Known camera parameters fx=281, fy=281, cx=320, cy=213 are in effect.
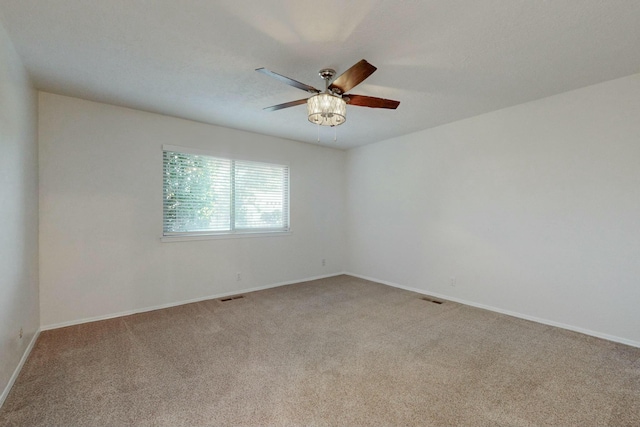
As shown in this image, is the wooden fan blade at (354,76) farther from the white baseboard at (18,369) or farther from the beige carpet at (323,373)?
the white baseboard at (18,369)

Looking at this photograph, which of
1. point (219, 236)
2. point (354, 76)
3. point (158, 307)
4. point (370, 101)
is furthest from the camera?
point (219, 236)

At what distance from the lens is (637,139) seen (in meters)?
2.75

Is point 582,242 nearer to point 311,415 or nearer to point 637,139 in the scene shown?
point 637,139

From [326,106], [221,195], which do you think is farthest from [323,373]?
[221,195]

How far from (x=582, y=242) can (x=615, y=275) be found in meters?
0.40

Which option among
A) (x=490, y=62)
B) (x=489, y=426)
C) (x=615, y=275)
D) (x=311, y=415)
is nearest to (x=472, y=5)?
(x=490, y=62)

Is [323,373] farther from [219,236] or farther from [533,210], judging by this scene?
[533,210]

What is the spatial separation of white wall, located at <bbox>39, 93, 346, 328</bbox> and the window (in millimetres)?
151

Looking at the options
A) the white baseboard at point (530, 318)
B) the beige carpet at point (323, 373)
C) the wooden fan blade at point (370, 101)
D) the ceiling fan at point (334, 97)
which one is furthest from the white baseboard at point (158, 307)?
the wooden fan blade at point (370, 101)

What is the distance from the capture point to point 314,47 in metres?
2.26

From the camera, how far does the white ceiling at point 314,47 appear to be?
1.87m

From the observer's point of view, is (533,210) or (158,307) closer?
(533,210)

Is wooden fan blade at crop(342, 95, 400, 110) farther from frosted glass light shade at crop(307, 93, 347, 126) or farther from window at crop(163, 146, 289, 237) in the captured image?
window at crop(163, 146, 289, 237)

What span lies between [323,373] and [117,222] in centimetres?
310
